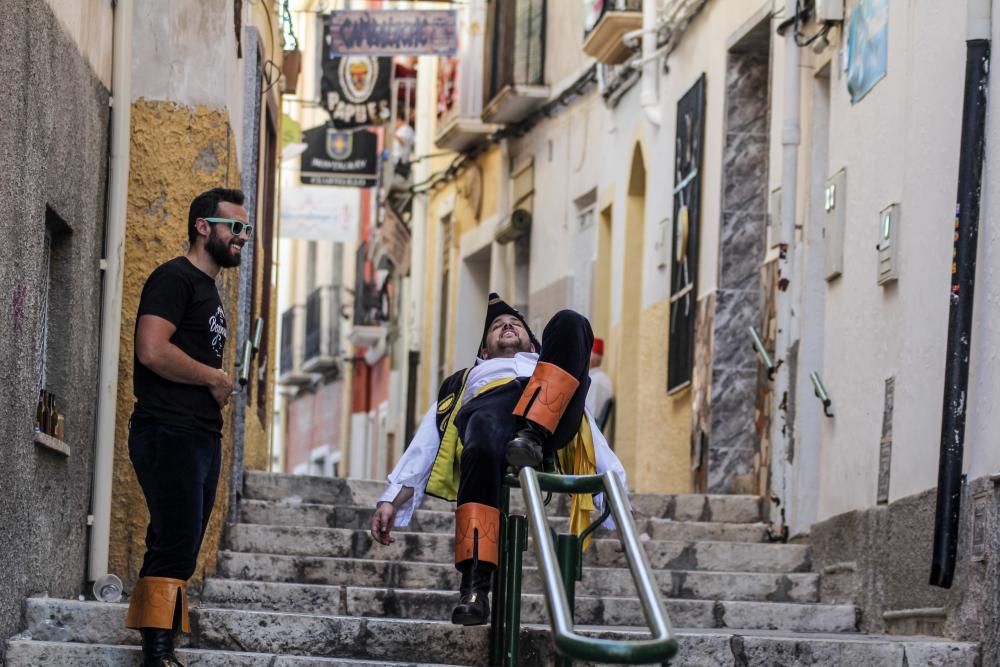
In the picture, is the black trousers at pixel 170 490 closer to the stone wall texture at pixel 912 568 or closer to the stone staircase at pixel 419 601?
the stone staircase at pixel 419 601

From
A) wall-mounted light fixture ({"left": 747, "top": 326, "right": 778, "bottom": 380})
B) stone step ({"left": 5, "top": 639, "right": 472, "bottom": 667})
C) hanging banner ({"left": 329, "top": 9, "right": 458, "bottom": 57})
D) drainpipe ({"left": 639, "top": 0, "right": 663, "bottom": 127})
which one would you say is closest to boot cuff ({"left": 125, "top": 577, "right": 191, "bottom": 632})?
stone step ({"left": 5, "top": 639, "right": 472, "bottom": 667})

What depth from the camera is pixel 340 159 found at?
89.6 feet

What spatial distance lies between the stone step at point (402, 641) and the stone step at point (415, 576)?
1.53 meters

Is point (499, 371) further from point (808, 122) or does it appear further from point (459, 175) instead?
point (459, 175)

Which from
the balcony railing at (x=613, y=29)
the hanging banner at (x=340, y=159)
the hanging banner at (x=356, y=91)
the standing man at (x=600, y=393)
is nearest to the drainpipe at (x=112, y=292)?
the standing man at (x=600, y=393)

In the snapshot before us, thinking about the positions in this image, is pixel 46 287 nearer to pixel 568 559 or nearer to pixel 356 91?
pixel 568 559

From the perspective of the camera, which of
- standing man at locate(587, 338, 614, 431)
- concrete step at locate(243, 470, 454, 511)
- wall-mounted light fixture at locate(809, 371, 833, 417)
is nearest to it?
wall-mounted light fixture at locate(809, 371, 833, 417)

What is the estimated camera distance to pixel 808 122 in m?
12.6

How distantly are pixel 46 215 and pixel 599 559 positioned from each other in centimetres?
367

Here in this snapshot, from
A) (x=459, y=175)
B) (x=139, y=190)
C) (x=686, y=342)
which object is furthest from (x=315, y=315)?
(x=139, y=190)

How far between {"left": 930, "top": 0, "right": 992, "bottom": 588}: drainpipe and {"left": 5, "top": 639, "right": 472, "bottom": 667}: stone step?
7.42 ft

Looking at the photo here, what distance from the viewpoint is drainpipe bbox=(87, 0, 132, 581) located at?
360 inches

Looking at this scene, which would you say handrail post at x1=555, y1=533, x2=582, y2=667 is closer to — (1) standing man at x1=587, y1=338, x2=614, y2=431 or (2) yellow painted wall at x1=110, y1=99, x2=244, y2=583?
(2) yellow painted wall at x1=110, y1=99, x2=244, y2=583

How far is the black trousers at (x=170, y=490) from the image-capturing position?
7461mm
